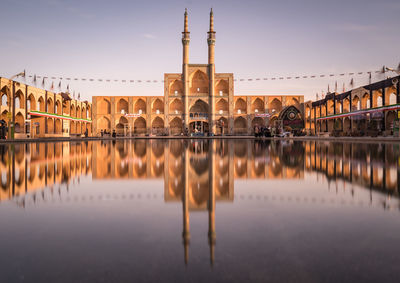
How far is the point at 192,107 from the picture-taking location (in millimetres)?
44594

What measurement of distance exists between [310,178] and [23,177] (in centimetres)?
444

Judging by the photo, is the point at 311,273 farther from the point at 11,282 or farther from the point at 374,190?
the point at 374,190

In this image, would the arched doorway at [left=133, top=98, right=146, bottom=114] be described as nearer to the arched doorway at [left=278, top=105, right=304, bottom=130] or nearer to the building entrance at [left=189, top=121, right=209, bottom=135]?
the building entrance at [left=189, top=121, right=209, bottom=135]

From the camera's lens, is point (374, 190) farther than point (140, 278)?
Yes

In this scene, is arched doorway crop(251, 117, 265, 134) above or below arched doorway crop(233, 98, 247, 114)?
below

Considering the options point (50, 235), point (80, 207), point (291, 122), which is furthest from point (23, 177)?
point (291, 122)

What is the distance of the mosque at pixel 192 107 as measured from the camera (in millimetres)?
42250

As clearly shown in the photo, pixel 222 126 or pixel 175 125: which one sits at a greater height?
pixel 175 125

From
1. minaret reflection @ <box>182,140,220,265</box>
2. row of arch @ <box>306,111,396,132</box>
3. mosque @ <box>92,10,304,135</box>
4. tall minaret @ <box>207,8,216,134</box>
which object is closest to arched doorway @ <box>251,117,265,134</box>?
mosque @ <box>92,10,304,135</box>

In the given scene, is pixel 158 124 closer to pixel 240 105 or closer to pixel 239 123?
pixel 239 123

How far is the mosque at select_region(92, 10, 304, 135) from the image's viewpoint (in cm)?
4225

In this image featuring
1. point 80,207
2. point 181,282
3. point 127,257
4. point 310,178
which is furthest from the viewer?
point 310,178

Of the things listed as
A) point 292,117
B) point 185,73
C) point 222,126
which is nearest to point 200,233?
point 292,117

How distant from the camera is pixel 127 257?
148 cm
